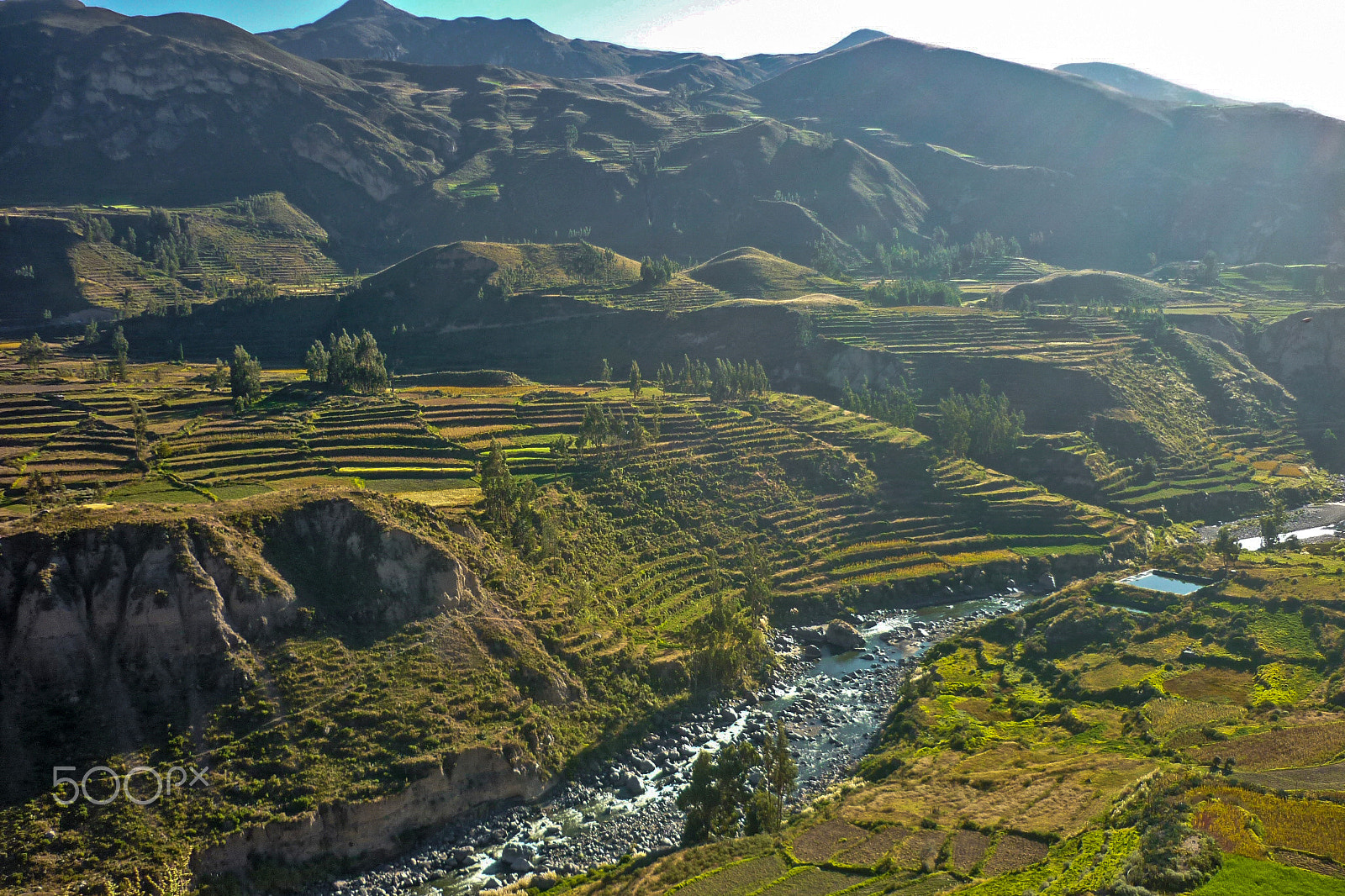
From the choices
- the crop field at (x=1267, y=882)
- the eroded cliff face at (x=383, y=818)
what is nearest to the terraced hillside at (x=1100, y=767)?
the crop field at (x=1267, y=882)

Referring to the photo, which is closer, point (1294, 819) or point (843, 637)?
point (1294, 819)

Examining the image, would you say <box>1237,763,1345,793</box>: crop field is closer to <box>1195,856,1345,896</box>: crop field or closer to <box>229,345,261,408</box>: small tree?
<box>1195,856,1345,896</box>: crop field

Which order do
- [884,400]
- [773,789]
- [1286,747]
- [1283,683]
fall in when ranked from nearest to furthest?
[1286,747] < [773,789] < [1283,683] < [884,400]

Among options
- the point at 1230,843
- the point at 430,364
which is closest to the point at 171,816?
the point at 1230,843

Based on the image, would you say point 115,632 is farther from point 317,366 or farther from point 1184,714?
point 1184,714

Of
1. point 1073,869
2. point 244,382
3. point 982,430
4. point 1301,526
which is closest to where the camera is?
point 1073,869

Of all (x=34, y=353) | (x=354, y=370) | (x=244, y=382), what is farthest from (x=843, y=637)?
(x=34, y=353)

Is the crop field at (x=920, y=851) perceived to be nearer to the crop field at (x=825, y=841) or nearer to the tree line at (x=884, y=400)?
the crop field at (x=825, y=841)
